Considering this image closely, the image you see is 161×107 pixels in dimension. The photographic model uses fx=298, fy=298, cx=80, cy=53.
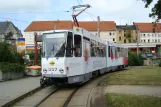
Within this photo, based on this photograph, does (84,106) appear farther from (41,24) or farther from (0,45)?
(41,24)

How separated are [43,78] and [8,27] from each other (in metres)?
123

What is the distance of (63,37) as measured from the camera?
15734 mm

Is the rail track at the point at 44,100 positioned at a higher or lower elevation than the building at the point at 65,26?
lower

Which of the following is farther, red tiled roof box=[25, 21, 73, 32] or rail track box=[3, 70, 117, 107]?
red tiled roof box=[25, 21, 73, 32]

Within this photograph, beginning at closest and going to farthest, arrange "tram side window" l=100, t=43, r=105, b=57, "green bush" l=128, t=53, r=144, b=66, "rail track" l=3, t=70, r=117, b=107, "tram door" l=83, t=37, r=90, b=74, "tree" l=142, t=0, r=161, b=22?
1. "tree" l=142, t=0, r=161, b=22
2. "rail track" l=3, t=70, r=117, b=107
3. "tram door" l=83, t=37, r=90, b=74
4. "tram side window" l=100, t=43, r=105, b=57
5. "green bush" l=128, t=53, r=144, b=66

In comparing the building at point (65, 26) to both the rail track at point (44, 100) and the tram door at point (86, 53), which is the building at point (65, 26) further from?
the rail track at point (44, 100)

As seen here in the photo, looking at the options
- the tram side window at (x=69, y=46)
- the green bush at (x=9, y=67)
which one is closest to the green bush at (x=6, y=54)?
the green bush at (x=9, y=67)

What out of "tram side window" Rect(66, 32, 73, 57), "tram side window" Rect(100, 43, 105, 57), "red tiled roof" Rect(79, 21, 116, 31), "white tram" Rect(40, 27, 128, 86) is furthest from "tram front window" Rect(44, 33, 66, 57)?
"red tiled roof" Rect(79, 21, 116, 31)

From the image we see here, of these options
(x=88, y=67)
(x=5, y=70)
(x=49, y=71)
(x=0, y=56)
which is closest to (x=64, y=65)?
(x=49, y=71)

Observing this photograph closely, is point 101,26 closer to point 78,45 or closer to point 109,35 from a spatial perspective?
point 109,35

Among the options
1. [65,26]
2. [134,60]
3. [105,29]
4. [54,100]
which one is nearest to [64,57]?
[54,100]

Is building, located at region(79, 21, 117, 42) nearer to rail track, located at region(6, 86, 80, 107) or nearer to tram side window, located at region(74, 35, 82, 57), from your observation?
tram side window, located at region(74, 35, 82, 57)

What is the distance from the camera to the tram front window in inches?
616

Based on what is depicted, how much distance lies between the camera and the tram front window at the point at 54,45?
15.6 m
